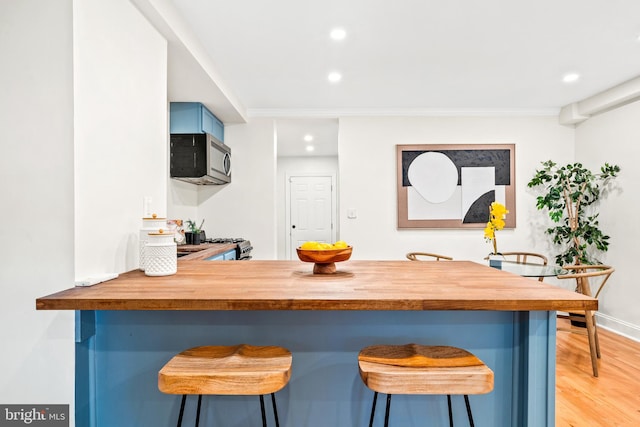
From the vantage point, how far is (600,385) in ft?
8.24

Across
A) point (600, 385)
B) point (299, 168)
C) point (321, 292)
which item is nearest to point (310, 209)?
point (299, 168)

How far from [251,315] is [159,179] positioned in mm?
1148

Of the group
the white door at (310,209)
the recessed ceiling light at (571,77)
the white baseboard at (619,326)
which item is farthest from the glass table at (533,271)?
the white door at (310,209)

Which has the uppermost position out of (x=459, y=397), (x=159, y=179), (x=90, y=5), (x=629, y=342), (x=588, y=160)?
(x=90, y=5)

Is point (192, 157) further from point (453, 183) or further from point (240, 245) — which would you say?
point (453, 183)

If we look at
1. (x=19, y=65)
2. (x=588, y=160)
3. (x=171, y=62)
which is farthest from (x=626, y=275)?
(x=19, y=65)

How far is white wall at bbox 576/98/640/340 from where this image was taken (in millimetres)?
3420

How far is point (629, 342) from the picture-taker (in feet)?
10.9

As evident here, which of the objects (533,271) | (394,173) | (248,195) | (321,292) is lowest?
(533,271)

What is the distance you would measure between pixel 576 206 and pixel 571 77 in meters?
1.42

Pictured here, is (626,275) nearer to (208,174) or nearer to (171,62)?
(208,174)

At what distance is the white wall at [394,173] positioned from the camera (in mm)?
4234

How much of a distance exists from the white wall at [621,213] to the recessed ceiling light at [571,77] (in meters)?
0.70

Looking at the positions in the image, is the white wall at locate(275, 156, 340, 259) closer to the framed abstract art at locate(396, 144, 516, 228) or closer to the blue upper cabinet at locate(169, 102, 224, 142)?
the framed abstract art at locate(396, 144, 516, 228)
